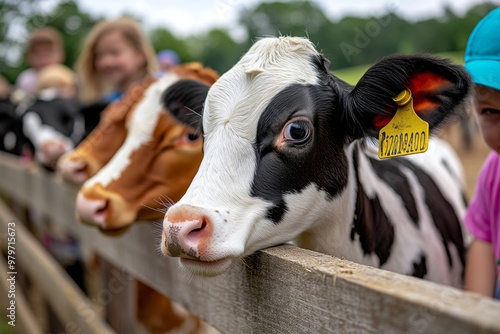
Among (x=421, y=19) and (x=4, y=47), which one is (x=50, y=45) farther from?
(x=421, y=19)

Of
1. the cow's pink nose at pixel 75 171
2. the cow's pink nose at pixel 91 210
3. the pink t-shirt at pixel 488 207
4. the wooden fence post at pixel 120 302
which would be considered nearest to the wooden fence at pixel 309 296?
the cow's pink nose at pixel 91 210

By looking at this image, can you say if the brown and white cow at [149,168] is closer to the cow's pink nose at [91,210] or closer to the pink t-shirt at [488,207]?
the cow's pink nose at [91,210]

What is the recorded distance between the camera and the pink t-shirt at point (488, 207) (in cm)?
217

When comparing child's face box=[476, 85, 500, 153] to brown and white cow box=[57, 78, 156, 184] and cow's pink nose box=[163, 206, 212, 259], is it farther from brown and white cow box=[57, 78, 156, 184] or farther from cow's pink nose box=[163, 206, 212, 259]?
brown and white cow box=[57, 78, 156, 184]

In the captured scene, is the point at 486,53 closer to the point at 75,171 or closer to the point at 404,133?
the point at 404,133

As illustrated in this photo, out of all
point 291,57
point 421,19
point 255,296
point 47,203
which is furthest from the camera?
point 421,19

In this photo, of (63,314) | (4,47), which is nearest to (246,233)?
(63,314)

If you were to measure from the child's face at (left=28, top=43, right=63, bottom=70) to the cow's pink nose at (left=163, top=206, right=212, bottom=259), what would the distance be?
604 centimetres

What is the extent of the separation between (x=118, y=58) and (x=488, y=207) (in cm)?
278

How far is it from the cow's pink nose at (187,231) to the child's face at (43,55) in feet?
19.8

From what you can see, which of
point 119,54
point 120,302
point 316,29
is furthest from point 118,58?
point 316,29

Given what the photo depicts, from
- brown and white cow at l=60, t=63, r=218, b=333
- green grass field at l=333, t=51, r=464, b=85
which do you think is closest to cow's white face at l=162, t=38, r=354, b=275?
green grass field at l=333, t=51, r=464, b=85

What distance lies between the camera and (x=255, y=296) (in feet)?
5.01

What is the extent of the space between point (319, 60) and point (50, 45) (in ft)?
18.9
